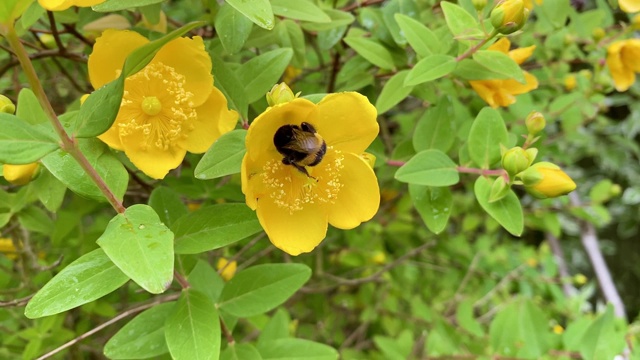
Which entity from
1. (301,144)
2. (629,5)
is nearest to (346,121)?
(301,144)

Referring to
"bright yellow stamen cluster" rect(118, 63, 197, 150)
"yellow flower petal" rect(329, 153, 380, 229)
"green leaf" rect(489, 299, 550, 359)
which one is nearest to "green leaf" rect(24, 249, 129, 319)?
"bright yellow stamen cluster" rect(118, 63, 197, 150)

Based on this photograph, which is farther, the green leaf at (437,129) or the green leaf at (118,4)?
the green leaf at (437,129)

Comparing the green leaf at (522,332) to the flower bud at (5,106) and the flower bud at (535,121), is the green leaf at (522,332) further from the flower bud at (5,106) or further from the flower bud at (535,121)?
the flower bud at (5,106)

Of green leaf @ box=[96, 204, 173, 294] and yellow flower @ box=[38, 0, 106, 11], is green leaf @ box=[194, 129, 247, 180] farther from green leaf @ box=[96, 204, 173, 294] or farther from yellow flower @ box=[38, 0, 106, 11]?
yellow flower @ box=[38, 0, 106, 11]

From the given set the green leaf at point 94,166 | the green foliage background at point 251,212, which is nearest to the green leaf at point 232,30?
the green foliage background at point 251,212

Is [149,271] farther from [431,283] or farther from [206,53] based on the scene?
[431,283]

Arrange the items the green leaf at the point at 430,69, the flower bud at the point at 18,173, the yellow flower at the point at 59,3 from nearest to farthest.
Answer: the yellow flower at the point at 59,3 → the flower bud at the point at 18,173 → the green leaf at the point at 430,69

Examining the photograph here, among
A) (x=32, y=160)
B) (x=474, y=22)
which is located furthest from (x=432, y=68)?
(x=32, y=160)

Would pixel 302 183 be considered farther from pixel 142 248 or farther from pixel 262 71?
pixel 142 248
